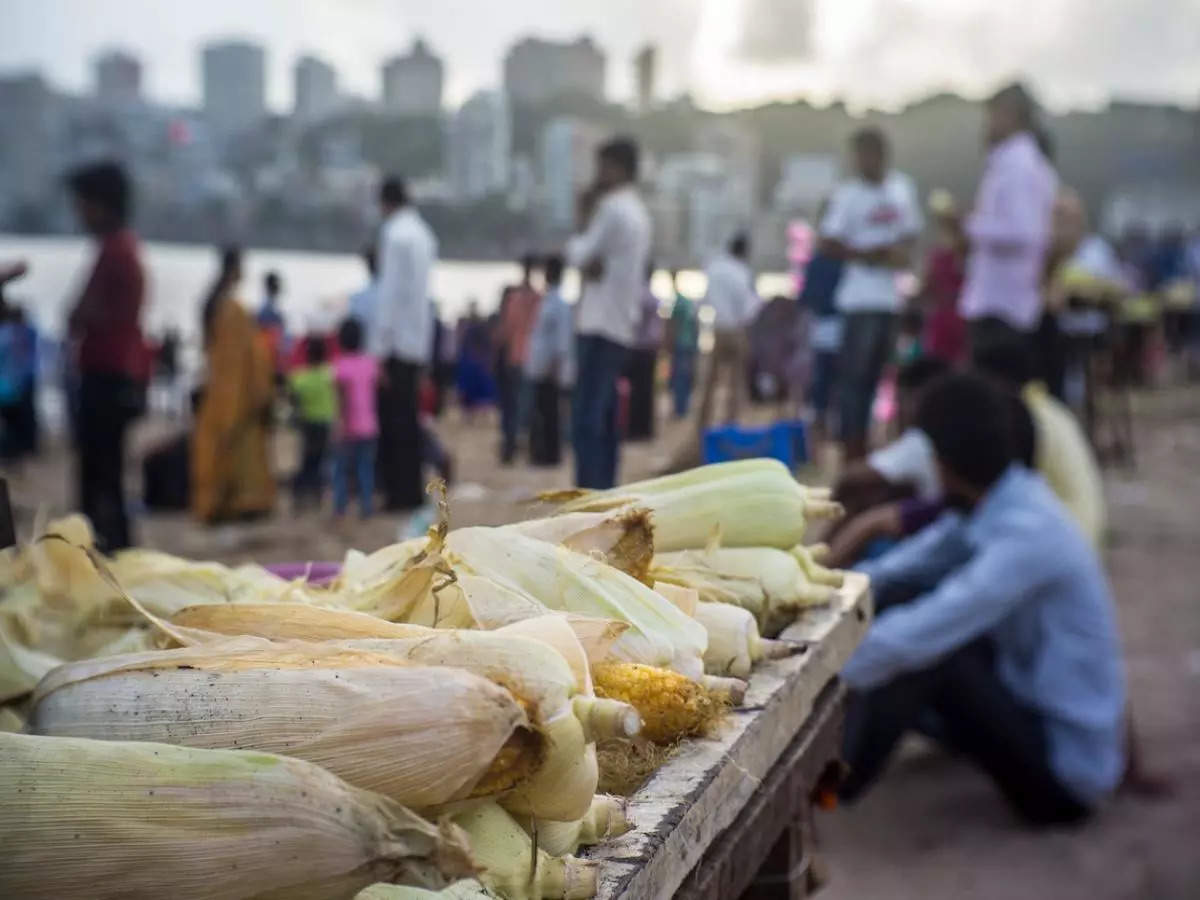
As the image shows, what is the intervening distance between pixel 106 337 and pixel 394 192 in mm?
2139

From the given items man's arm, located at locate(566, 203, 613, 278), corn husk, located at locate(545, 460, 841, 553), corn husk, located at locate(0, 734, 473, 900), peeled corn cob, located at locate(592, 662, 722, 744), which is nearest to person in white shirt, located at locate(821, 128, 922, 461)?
man's arm, located at locate(566, 203, 613, 278)

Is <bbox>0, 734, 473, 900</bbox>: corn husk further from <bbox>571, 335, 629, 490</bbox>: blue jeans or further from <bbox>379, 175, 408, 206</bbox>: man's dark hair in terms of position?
<bbox>379, 175, 408, 206</bbox>: man's dark hair

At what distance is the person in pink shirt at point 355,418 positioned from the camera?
25.6ft

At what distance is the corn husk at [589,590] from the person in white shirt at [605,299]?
429cm

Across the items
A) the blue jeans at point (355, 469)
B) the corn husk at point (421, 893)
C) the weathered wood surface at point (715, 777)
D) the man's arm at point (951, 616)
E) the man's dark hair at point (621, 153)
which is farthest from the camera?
the blue jeans at point (355, 469)

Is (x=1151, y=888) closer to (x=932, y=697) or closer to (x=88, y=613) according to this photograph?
(x=932, y=697)

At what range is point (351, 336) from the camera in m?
8.06

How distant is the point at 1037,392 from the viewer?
547cm

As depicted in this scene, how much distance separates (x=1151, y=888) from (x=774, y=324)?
9.44 m

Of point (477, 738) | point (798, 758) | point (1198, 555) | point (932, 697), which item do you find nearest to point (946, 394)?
point (932, 697)

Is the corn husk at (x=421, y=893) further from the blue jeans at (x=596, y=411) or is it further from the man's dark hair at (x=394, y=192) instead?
the man's dark hair at (x=394, y=192)

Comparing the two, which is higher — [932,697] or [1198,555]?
[932,697]

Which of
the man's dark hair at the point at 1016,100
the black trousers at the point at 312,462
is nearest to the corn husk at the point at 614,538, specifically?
the man's dark hair at the point at 1016,100

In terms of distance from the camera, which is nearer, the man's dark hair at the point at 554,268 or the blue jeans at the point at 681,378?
the man's dark hair at the point at 554,268
